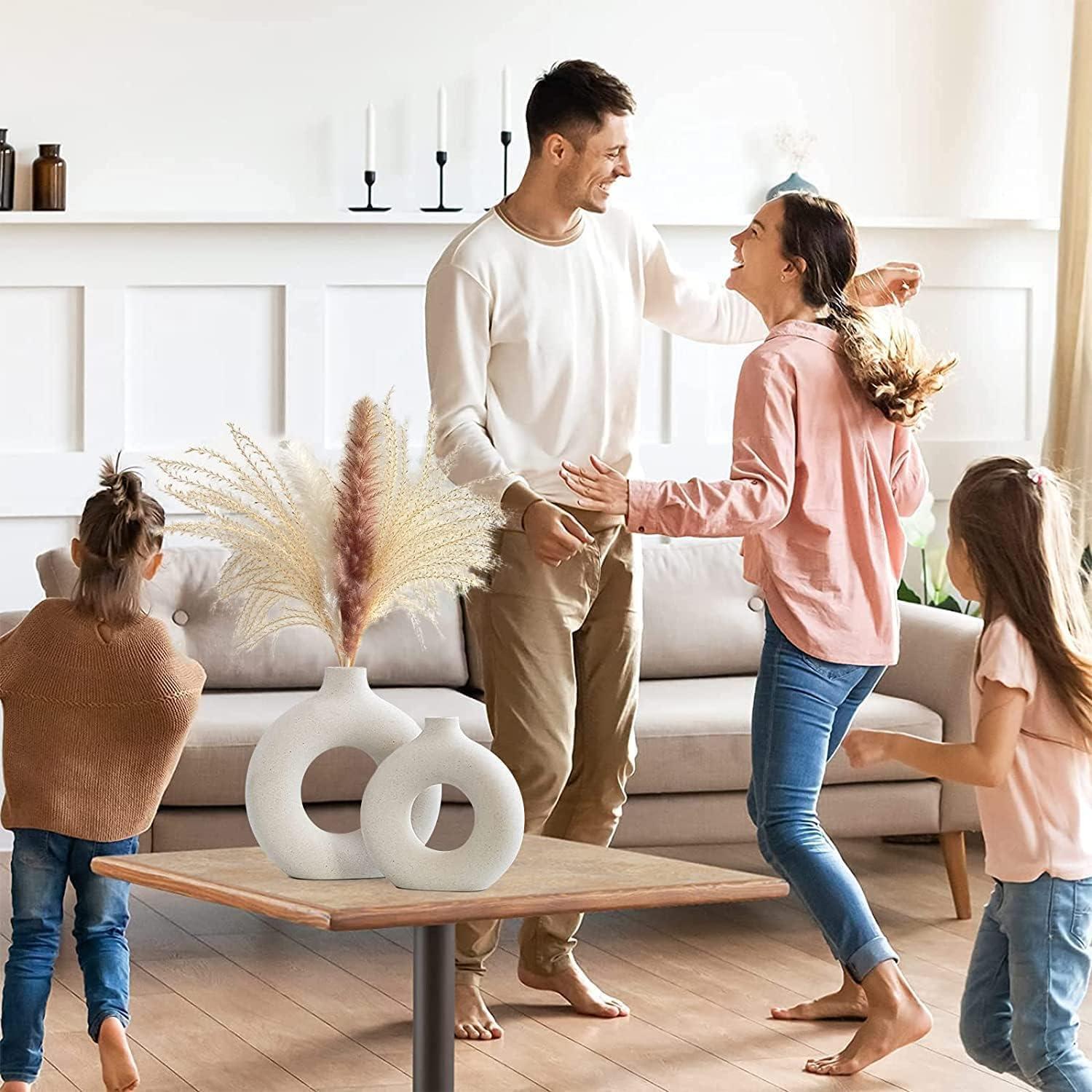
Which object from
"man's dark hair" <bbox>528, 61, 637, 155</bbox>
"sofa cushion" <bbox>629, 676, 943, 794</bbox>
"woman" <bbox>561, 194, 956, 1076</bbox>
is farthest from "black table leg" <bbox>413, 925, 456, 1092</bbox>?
"sofa cushion" <bbox>629, 676, 943, 794</bbox>

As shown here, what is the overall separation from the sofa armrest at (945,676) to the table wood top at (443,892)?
79.9 inches

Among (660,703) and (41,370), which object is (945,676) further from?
(41,370)

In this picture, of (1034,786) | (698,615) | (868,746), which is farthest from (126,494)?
(698,615)

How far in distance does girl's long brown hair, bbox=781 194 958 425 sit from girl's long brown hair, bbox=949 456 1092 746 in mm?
364

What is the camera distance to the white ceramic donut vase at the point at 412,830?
1.93 m

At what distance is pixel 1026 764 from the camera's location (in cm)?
242

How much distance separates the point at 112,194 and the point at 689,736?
2219 millimetres

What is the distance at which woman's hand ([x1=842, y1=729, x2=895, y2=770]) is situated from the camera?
94.3 inches

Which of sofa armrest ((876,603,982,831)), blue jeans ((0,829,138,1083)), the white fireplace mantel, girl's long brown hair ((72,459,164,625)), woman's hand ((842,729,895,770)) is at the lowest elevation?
blue jeans ((0,829,138,1083))

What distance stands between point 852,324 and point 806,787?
2.41 feet

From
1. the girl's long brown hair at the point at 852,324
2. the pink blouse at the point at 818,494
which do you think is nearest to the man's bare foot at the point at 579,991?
the pink blouse at the point at 818,494

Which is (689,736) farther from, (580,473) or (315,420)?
(315,420)

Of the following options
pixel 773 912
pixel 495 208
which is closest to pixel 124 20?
pixel 495 208

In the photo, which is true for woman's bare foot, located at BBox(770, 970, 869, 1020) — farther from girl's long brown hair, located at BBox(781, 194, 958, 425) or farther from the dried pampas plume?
the dried pampas plume
